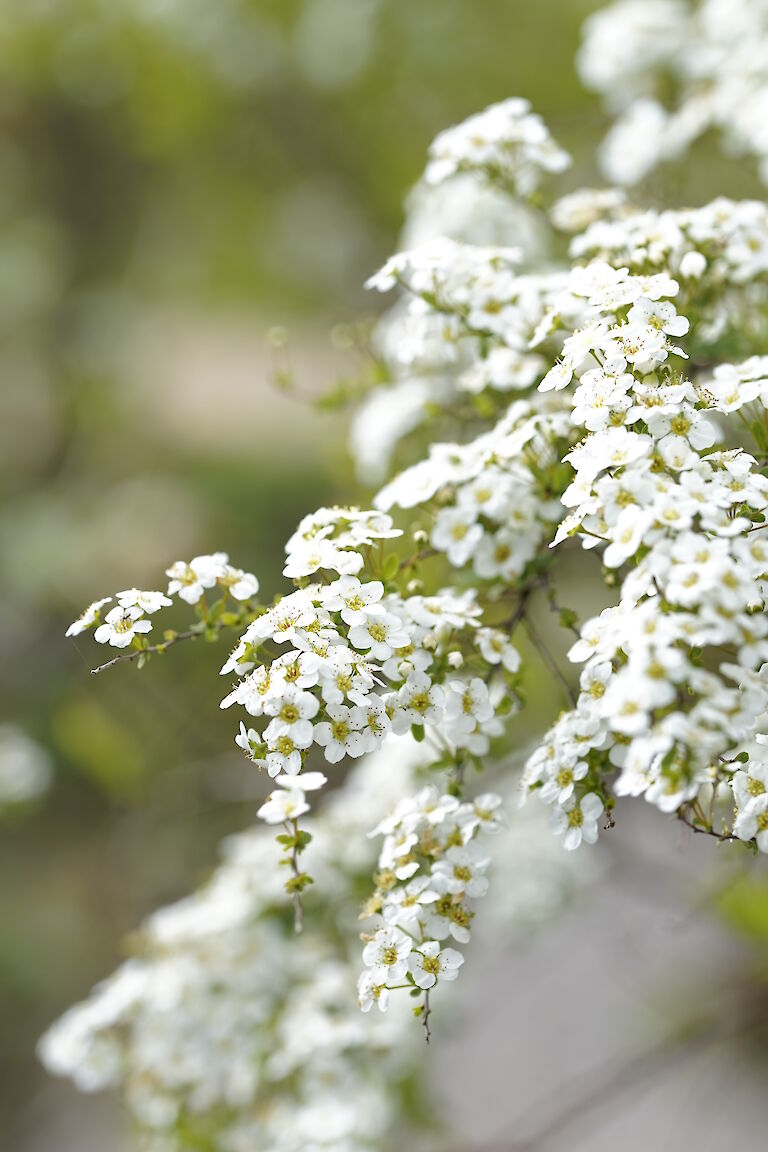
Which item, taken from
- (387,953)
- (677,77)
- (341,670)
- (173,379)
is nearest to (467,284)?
(341,670)

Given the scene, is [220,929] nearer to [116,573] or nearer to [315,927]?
[315,927]

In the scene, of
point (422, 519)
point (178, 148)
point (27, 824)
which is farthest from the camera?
point (178, 148)

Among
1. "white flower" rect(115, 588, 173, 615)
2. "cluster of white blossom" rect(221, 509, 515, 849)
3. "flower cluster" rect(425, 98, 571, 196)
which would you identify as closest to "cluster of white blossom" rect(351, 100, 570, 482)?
"flower cluster" rect(425, 98, 571, 196)

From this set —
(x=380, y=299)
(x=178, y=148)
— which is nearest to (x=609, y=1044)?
(x=380, y=299)

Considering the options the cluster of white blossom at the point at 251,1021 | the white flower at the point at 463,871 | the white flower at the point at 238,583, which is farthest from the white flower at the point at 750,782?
the cluster of white blossom at the point at 251,1021

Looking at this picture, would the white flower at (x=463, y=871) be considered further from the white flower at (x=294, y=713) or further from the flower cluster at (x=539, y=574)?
the white flower at (x=294, y=713)

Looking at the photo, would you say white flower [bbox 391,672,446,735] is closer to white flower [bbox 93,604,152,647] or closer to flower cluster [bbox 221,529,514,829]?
flower cluster [bbox 221,529,514,829]
